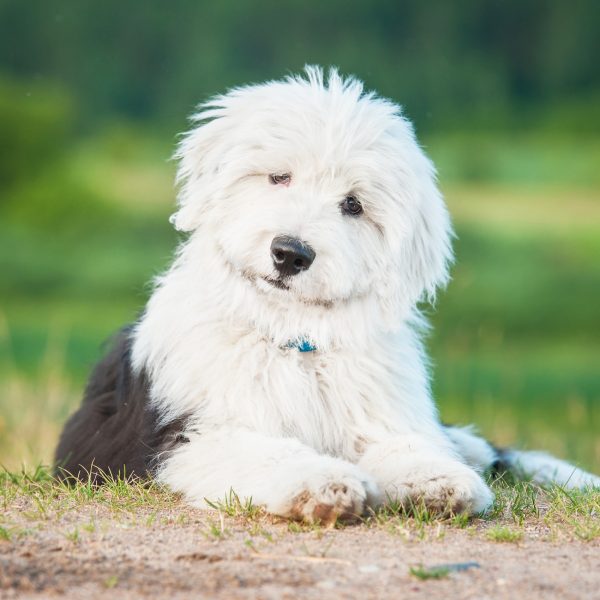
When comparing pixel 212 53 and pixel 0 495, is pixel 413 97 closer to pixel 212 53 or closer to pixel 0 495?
pixel 212 53

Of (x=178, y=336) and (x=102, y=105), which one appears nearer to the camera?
(x=178, y=336)

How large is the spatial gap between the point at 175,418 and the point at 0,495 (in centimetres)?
87

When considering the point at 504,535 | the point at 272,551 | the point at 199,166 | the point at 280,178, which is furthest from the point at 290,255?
the point at 504,535

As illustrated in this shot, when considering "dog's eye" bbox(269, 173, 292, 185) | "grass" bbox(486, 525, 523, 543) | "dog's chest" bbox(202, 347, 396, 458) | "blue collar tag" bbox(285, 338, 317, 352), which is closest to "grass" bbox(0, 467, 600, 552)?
"grass" bbox(486, 525, 523, 543)

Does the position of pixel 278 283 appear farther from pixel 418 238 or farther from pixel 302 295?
pixel 418 238

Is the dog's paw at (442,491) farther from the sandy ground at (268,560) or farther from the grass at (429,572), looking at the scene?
the grass at (429,572)

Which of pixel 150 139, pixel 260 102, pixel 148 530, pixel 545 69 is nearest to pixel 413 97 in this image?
pixel 545 69

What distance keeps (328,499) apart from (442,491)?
55cm

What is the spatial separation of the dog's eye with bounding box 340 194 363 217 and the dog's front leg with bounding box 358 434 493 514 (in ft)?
3.58

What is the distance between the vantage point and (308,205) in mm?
5000

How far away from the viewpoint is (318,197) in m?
5.07

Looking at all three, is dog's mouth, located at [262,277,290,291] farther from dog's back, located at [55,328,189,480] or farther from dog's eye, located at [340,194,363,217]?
dog's back, located at [55,328,189,480]

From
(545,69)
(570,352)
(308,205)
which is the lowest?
(570,352)

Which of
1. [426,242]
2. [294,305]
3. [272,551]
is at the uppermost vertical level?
[426,242]
